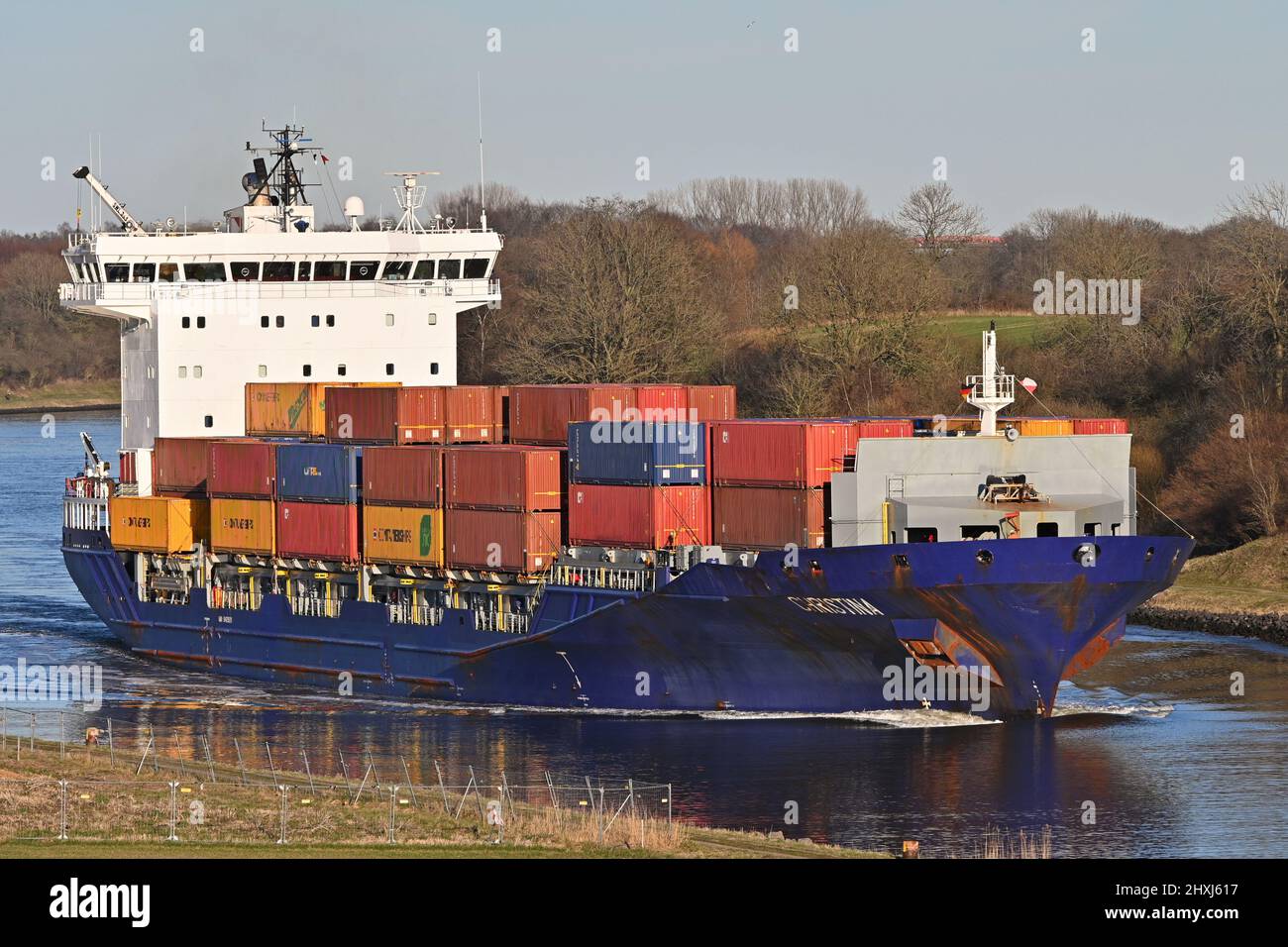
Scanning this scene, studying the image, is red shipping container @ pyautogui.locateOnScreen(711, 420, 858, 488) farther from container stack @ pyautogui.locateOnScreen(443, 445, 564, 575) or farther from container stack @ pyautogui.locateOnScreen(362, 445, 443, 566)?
container stack @ pyautogui.locateOnScreen(362, 445, 443, 566)

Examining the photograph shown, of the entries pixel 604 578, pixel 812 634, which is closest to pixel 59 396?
pixel 604 578

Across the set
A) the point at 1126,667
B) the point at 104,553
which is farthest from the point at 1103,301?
the point at 104,553

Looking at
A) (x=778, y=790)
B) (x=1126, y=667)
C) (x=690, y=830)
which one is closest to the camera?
(x=690, y=830)

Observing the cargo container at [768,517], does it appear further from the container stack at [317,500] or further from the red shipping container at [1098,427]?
the container stack at [317,500]

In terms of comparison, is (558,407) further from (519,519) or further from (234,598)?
(234,598)

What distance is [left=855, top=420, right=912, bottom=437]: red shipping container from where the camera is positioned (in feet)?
114

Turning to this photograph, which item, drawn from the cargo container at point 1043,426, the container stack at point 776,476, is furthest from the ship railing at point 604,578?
the cargo container at point 1043,426

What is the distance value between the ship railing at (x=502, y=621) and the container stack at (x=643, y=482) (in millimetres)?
3076

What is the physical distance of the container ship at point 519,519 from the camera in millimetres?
33781

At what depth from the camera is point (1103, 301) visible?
7512cm

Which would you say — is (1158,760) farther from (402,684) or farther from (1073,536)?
(402,684)

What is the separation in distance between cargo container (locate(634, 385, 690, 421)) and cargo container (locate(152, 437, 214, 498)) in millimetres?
12594

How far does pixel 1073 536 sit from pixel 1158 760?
4.21 metres

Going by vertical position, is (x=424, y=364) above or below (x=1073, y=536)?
above
